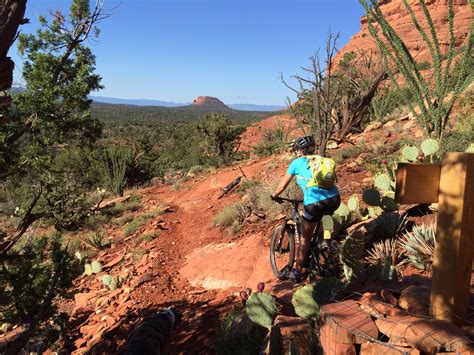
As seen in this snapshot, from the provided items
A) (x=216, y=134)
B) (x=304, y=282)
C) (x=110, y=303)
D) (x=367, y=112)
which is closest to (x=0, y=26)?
(x=304, y=282)

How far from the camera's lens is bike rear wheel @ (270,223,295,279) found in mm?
4883

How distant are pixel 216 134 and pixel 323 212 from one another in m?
15.9

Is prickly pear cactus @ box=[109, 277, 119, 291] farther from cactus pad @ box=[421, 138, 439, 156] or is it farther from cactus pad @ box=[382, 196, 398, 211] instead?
cactus pad @ box=[421, 138, 439, 156]

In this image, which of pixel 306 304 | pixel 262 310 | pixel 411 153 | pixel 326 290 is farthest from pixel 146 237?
pixel 326 290

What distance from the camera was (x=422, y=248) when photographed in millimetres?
4129

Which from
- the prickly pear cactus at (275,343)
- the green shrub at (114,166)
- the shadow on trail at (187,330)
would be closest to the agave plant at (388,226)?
the shadow on trail at (187,330)

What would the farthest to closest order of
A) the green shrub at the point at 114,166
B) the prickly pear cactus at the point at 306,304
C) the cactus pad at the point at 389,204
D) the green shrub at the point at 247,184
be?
1. the green shrub at the point at 114,166
2. the green shrub at the point at 247,184
3. the cactus pad at the point at 389,204
4. the prickly pear cactus at the point at 306,304

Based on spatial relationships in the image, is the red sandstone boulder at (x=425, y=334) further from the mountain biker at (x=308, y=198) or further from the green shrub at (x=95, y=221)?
the green shrub at (x=95, y=221)

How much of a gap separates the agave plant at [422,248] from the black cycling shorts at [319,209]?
88 cm

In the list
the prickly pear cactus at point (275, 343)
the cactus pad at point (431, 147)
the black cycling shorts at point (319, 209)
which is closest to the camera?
the prickly pear cactus at point (275, 343)

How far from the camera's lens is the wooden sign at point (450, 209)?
211cm

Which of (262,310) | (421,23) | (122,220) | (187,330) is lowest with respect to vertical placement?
(122,220)

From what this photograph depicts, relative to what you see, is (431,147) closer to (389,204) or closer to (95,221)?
(389,204)

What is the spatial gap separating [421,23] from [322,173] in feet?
153
